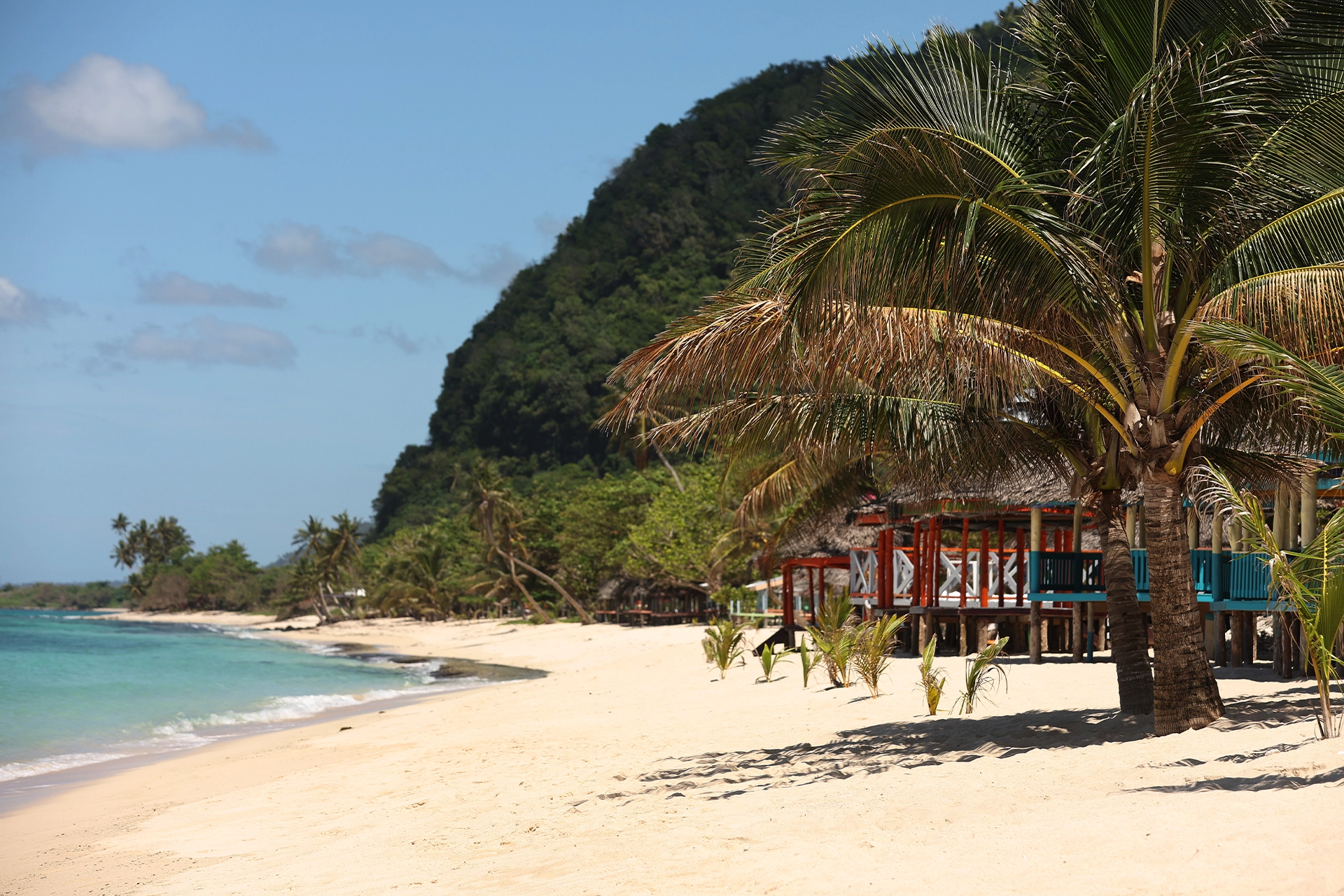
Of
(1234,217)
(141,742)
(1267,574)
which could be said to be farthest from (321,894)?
(141,742)

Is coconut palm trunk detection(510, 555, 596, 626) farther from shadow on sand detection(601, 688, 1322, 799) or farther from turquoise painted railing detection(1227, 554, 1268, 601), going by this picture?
Result: shadow on sand detection(601, 688, 1322, 799)

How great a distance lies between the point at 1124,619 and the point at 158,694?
21.5 m

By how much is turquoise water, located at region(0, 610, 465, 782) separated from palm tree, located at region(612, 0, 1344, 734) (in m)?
11.3

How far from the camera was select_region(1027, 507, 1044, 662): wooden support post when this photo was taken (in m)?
13.3

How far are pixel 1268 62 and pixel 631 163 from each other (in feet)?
341

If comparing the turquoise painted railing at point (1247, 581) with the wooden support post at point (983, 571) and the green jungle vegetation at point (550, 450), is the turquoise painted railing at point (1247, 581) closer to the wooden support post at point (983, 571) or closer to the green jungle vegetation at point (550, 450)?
the wooden support post at point (983, 571)

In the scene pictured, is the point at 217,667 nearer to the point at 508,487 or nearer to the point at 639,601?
the point at 639,601

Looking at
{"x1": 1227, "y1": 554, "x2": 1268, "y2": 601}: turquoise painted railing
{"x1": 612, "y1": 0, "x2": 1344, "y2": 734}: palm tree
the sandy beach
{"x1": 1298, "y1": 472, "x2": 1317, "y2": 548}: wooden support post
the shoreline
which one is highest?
{"x1": 612, "y1": 0, "x2": 1344, "y2": 734}: palm tree

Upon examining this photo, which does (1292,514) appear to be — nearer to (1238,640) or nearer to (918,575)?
(1238,640)

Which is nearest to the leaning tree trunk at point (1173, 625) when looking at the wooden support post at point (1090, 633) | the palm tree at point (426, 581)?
the wooden support post at point (1090, 633)

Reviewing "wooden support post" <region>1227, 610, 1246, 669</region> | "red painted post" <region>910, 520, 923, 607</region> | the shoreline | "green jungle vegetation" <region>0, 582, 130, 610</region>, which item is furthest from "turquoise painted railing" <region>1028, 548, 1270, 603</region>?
"green jungle vegetation" <region>0, 582, 130, 610</region>

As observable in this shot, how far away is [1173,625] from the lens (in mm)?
6812

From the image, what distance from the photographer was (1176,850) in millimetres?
4066

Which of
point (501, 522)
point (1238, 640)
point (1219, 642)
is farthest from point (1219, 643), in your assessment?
point (501, 522)
